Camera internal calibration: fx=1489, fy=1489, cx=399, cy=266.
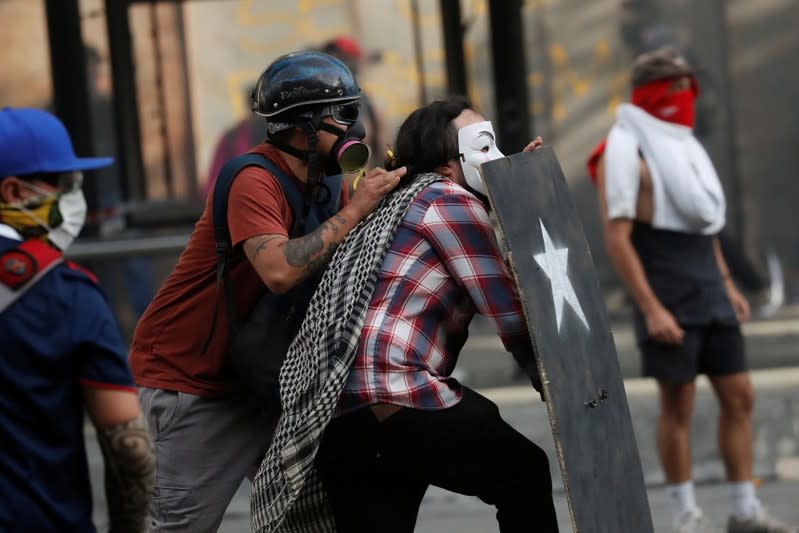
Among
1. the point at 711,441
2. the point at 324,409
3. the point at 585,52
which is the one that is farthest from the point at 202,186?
the point at 324,409

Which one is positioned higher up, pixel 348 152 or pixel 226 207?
pixel 348 152

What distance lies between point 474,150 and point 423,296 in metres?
0.45

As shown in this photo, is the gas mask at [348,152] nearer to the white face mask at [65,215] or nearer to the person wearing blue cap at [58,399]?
the white face mask at [65,215]

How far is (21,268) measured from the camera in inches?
122

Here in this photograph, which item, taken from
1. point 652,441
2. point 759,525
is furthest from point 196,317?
point 652,441

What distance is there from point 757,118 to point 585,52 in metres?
1.14

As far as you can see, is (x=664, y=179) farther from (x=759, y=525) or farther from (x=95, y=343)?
(x=95, y=343)

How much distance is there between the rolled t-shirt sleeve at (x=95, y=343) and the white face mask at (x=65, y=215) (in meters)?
0.26

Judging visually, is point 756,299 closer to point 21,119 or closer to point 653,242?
point 653,242

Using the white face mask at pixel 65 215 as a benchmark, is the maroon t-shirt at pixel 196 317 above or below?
below

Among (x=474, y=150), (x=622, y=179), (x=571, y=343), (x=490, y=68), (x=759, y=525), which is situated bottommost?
(x=759, y=525)

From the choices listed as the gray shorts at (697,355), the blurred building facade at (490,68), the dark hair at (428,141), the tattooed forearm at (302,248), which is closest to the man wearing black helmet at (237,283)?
the tattooed forearm at (302,248)

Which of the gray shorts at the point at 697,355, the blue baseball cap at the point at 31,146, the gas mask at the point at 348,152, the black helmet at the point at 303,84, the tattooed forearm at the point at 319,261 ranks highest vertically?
the black helmet at the point at 303,84

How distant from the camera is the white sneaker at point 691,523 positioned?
578 centimetres
